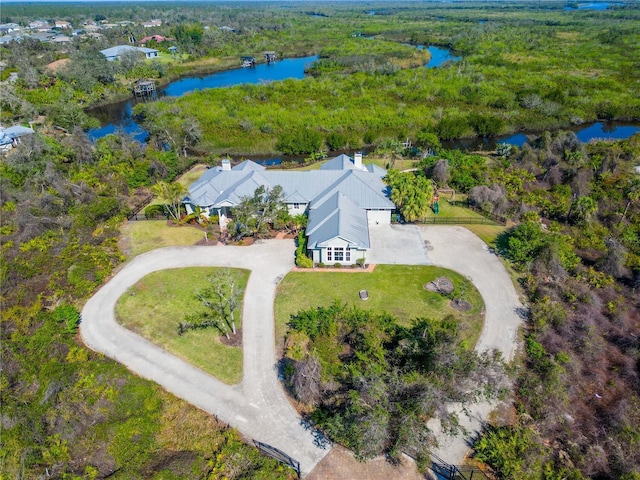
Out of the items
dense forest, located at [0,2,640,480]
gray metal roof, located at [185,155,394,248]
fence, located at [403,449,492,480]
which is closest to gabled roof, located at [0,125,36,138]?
dense forest, located at [0,2,640,480]

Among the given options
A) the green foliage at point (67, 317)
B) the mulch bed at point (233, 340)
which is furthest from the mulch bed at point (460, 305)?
the green foliage at point (67, 317)

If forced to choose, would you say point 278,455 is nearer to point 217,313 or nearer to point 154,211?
point 217,313

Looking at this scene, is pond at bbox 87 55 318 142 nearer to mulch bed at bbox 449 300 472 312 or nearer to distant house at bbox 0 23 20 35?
mulch bed at bbox 449 300 472 312

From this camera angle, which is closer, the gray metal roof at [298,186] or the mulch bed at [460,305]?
the mulch bed at [460,305]

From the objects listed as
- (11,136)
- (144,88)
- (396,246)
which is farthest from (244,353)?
(144,88)

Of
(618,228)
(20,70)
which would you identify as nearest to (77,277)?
(618,228)

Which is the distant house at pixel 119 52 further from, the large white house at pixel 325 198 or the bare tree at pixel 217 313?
the bare tree at pixel 217 313
